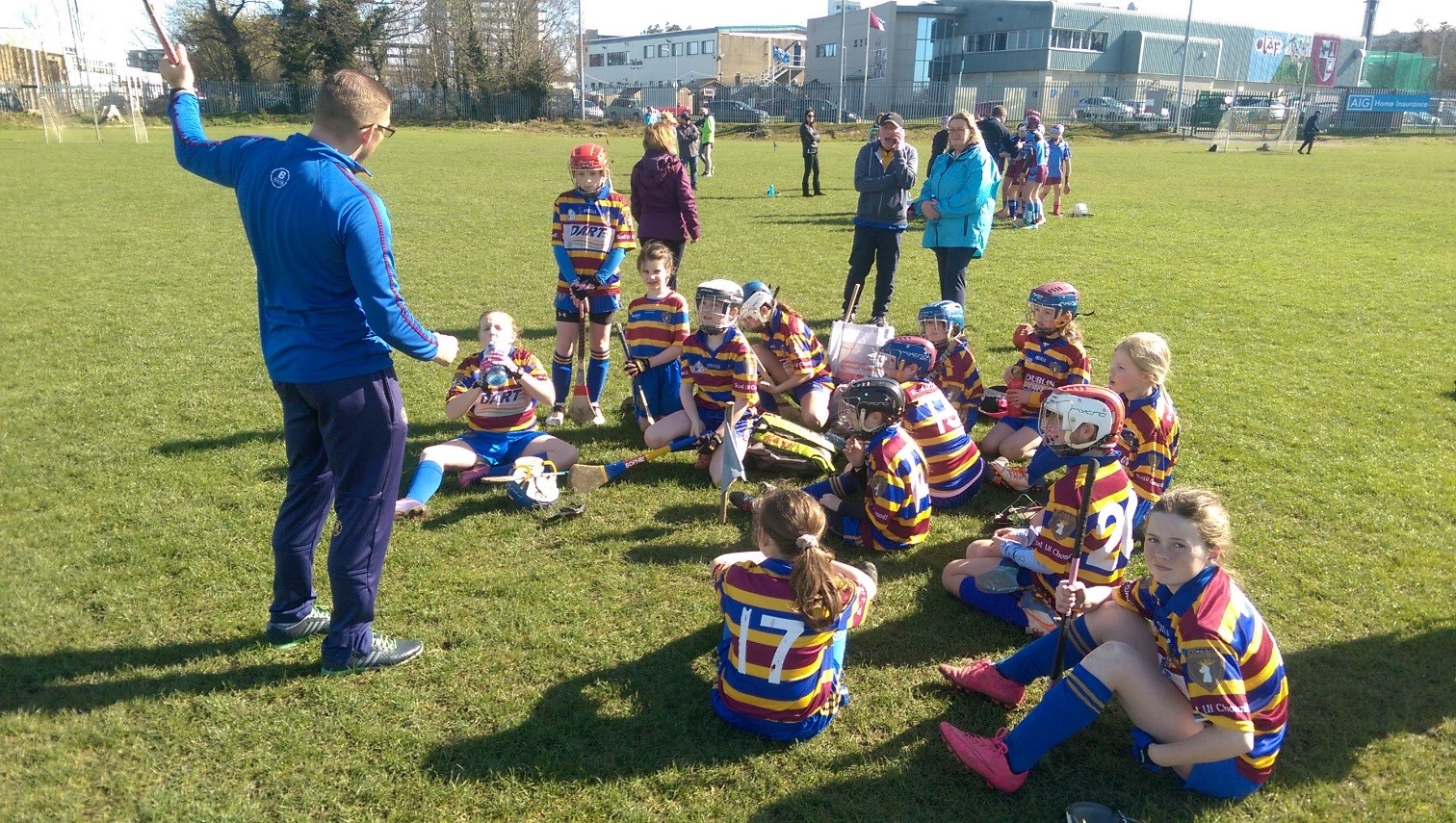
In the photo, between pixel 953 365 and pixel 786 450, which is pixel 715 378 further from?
pixel 953 365

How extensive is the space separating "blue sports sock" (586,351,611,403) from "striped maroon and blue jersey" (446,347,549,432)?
4.07 feet

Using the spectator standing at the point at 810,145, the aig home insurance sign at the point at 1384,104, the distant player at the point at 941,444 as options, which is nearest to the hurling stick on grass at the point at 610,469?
the distant player at the point at 941,444

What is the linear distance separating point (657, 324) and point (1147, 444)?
354 cm

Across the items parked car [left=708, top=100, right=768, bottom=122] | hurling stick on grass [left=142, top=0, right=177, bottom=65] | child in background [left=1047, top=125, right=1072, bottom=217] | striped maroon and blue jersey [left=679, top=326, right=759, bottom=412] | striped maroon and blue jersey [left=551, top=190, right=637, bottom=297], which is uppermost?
parked car [left=708, top=100, right=768, bottom=122]

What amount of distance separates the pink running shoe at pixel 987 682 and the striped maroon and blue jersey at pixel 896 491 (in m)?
1.16

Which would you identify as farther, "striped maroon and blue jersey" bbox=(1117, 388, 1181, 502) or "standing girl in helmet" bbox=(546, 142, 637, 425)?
"standing girl in helmet" bbox=(546, 142, 637, 425)

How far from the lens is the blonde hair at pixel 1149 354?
4992 millimetres

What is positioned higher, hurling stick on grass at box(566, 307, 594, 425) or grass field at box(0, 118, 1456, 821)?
hurling stick on grass at box(566, 307, 594, 425)

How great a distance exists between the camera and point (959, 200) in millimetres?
8539

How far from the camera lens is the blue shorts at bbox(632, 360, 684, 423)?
6.95 meters

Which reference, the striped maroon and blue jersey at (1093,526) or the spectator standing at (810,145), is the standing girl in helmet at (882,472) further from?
the spectator standing at (810,145)

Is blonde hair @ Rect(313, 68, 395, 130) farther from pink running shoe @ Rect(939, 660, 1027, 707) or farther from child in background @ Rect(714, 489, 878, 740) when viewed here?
pink running shoe @ Rect(939, 660, 1027, 707)

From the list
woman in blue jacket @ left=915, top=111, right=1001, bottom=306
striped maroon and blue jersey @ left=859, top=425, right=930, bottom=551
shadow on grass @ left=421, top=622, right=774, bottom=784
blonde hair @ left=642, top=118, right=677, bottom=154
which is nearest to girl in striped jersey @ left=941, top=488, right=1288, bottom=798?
shadow on grass @ left=421, top=622, right=774, bottom=784

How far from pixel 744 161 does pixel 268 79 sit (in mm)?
42315
